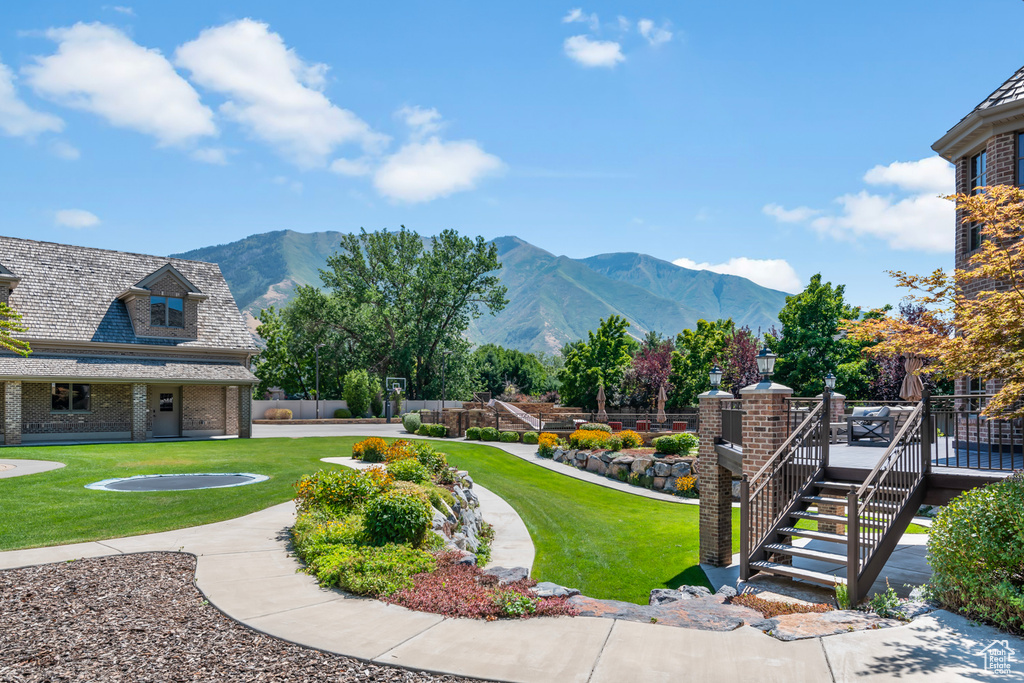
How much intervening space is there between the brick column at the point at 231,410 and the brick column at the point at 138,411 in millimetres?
3647

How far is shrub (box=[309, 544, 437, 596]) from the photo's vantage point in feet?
20.8

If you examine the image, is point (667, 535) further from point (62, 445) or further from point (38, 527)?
point (62, 445)

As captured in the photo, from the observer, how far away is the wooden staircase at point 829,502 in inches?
297

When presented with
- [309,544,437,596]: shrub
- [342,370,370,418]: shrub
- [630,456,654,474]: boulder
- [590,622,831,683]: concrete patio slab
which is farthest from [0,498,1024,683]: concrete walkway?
[342,370,370,418]: shrub

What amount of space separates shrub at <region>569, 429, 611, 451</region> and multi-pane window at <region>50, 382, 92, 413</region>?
2079 cm

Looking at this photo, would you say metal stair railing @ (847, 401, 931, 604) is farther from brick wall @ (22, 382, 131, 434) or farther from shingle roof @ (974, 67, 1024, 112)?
brick wall @ (22, 382, 131, 434)

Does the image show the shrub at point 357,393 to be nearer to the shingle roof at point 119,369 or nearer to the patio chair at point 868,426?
the shingle roof at point 119,369

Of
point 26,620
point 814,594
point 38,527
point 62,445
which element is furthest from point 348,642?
point 62,445

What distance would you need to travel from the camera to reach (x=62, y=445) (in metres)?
23.5

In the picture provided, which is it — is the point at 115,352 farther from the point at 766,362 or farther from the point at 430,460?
the point at 766,362

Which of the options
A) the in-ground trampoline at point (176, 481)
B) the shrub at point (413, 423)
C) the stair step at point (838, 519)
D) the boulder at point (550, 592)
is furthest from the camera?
the shrub at point (413, 423)

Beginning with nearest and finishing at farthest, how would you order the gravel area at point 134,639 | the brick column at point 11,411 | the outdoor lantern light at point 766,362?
the gravel area at point 134,639, the outdoor lantern light at point 766,362, the brick column at point 11,411

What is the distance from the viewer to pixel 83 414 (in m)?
25.6

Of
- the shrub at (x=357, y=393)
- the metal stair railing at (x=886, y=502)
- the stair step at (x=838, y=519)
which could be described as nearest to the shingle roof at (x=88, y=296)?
the shrub at (x=357, y=393)
